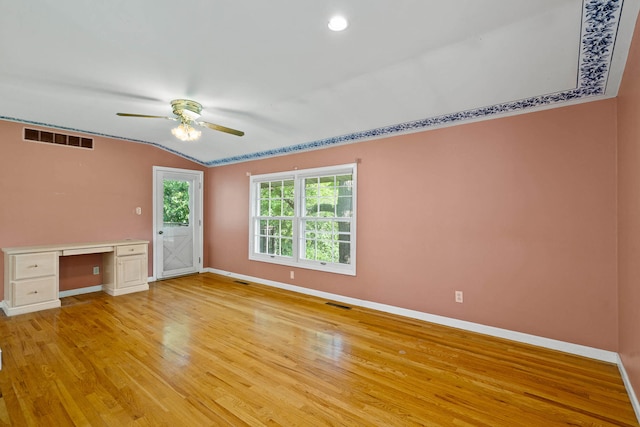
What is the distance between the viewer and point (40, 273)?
3.93 m

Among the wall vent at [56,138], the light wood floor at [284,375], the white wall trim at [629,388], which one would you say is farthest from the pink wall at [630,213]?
the wall vent at [56,138]

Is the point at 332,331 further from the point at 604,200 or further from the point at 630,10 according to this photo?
the point at 630,10

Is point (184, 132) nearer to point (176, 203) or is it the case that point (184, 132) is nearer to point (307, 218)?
point (307, 218)

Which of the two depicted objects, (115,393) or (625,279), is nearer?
(115,393)

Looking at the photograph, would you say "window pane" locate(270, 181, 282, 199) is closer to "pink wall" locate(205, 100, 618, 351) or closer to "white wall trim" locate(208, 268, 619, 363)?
"pink wall" locate(205, 100, 618, 351)

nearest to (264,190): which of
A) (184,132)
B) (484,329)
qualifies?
(184,132)

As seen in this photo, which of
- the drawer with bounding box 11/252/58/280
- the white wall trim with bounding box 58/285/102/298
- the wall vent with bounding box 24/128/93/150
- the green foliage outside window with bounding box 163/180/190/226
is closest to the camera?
the drawer with bounding box 11/252/58/280

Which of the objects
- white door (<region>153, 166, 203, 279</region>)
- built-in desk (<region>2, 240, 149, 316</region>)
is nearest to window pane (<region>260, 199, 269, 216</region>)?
white door (<region>153, 166, 203, 279</region>)

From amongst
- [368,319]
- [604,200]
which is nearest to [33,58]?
[368,319]

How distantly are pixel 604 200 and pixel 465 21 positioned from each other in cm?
200

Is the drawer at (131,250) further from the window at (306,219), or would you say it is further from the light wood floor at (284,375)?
the window at (306,219)

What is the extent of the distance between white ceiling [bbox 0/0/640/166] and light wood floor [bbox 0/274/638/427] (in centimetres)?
237

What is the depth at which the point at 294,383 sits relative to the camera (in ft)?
7.46

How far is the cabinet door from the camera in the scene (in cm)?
466
